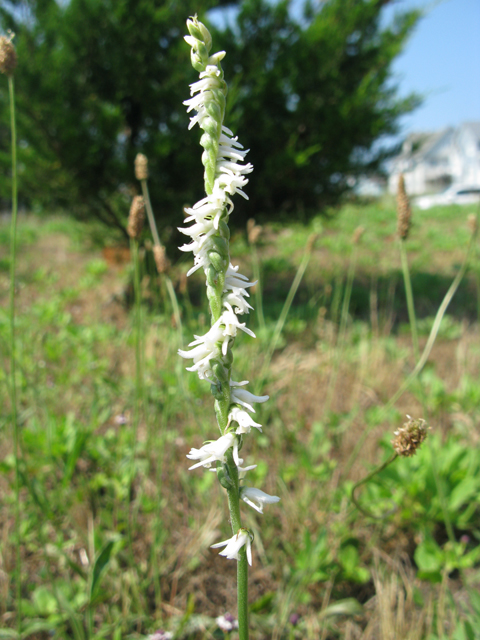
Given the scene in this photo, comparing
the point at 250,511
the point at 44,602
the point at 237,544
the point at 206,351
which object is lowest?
the point at 44,602

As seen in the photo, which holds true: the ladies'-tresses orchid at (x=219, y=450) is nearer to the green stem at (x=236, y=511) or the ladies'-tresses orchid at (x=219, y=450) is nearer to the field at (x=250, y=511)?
the green stem at (x=236, y=511)

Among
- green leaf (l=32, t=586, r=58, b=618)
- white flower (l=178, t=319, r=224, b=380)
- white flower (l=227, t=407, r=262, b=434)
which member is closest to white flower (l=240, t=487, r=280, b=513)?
white flower (l=227, t=407, r=262, b=434)

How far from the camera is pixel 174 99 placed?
15.1 feet

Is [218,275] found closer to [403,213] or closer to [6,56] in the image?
[403,213]

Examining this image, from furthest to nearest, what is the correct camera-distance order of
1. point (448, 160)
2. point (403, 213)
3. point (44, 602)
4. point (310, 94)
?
point (448, 160) < point (310, 94) < point (44, 602) < point (403, 213)

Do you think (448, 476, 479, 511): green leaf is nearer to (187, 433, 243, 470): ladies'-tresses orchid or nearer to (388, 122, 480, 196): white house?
(187, 433, 243, 470): ladies'-tresses orchid

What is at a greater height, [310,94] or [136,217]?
[310,94]

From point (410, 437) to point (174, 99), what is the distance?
15.1ft

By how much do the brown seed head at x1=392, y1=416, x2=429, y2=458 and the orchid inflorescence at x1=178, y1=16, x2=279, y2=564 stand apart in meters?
0.34

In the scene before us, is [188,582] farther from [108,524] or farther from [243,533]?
[243,533]

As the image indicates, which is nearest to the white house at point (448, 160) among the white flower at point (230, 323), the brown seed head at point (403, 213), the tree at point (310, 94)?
the tree at point (310, 94)

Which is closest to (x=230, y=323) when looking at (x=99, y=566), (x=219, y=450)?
(x=219, y=450)

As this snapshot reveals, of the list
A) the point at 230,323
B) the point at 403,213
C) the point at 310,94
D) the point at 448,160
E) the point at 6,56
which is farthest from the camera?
the point at 448,160

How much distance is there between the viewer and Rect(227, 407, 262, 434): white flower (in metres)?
0.69
